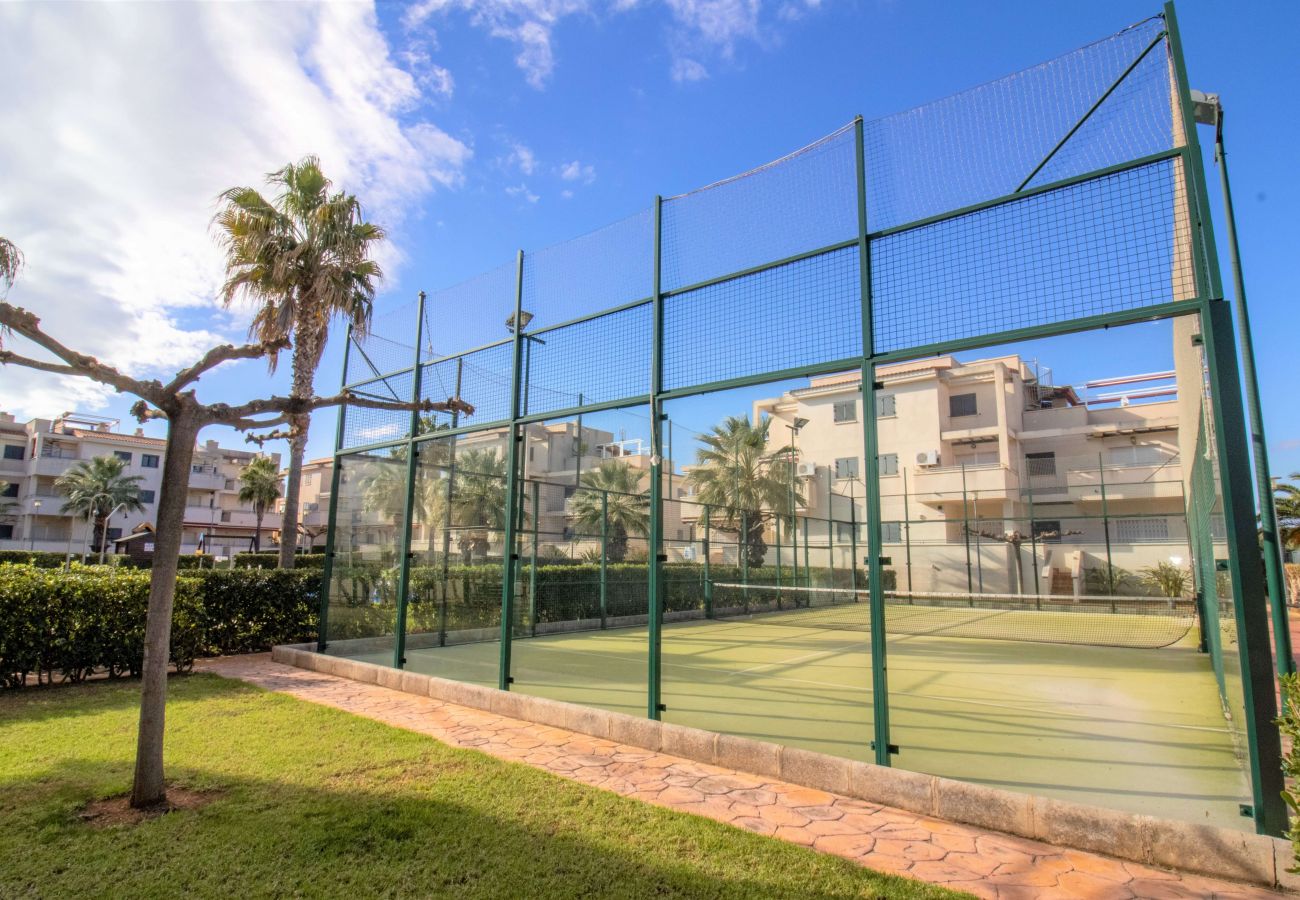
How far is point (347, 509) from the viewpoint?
8.70 metres

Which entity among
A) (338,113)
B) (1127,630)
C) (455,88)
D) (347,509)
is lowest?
(1127,630)

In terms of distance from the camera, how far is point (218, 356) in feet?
13.2

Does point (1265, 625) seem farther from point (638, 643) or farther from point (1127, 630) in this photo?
point (1127, 630)

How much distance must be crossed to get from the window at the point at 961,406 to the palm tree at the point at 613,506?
1361 centimetres

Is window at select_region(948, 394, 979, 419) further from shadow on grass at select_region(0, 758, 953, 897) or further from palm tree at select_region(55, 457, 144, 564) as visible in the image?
palm tree at select_region(55, 457, 144, 564)

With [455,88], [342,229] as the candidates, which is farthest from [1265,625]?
[342,229]

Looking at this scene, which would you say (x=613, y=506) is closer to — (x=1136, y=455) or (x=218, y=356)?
(x=218, y=356)

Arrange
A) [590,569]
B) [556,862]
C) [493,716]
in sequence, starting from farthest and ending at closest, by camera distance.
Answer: [590,569]
[493,716]
[556,862]

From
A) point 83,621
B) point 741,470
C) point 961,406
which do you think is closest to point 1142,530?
point 961,406

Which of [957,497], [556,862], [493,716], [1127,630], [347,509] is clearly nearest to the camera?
[556,862]

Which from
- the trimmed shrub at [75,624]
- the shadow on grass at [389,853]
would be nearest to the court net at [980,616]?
the trimmed shrub at [75,624]

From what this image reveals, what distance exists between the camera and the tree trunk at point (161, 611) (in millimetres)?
3529

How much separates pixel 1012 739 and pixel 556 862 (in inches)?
142

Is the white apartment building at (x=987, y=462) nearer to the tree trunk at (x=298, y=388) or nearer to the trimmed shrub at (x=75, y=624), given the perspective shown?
the tree trunk at (x=298, y=388)
